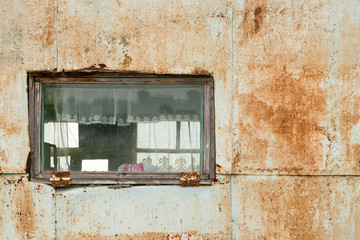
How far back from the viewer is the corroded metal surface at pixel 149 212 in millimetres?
2943

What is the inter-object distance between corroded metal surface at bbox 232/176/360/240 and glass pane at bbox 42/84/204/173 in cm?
52

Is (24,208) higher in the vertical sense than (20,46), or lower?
lower

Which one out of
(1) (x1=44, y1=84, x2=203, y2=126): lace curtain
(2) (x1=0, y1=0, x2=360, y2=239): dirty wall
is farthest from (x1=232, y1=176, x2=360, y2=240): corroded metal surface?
(1) (x1=44, y1=84, x2=203, y2=126): lace curtain

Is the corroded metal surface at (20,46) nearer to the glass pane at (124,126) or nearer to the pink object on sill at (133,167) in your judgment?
the glass pane at (124,126)

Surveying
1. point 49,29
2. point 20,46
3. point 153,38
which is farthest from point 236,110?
point 20,46

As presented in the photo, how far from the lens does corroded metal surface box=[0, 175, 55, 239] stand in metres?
2.92

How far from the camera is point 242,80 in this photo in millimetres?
2957

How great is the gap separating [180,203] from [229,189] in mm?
407

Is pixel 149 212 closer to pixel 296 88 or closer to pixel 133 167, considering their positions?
pixel 133 167

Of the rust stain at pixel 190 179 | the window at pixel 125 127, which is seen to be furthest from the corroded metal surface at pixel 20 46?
the rust stain at pixel 190 179

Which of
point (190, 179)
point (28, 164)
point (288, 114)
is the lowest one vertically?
point (190, 179)

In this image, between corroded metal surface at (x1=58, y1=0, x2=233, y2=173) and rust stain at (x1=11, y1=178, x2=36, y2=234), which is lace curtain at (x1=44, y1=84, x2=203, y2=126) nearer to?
corroded metal surface at (x1=58, y1=0, x2=233, y2=173)

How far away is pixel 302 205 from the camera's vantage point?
2959 millimetres

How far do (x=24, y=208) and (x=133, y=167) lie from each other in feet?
2.98
